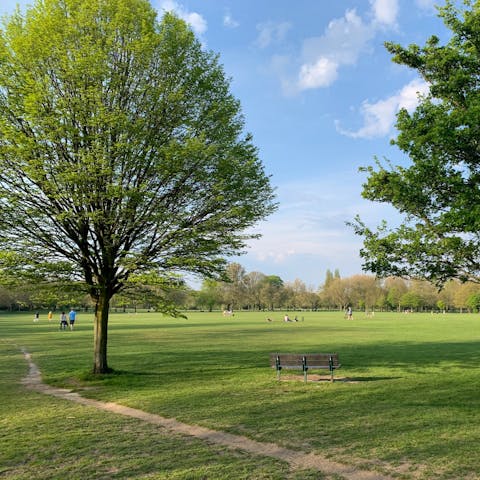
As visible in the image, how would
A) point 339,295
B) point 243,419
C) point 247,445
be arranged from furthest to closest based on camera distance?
Result: point 339,295 < point 243,419 < point 247,445

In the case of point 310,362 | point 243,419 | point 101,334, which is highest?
point 101,334

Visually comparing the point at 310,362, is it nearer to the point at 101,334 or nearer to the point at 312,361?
the point at 312,361

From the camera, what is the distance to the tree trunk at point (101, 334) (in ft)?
52.9

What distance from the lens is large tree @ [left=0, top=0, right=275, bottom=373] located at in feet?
46.2

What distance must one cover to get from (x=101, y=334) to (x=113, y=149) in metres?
6.59

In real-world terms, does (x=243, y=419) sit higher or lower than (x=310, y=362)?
lower

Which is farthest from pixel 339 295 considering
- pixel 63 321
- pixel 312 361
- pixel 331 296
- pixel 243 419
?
pixel 243 419

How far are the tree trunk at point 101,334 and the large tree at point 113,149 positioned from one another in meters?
0.04

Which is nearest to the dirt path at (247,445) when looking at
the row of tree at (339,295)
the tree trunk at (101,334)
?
the tree trunk at (101,334)

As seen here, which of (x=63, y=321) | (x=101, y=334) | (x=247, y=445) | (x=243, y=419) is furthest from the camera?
(x=63, y=321)

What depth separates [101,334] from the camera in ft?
53.6

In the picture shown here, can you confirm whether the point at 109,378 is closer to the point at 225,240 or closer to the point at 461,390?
the point at 225,240

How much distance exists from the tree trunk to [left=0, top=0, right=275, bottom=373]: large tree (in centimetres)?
4

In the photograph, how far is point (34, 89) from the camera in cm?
1398
